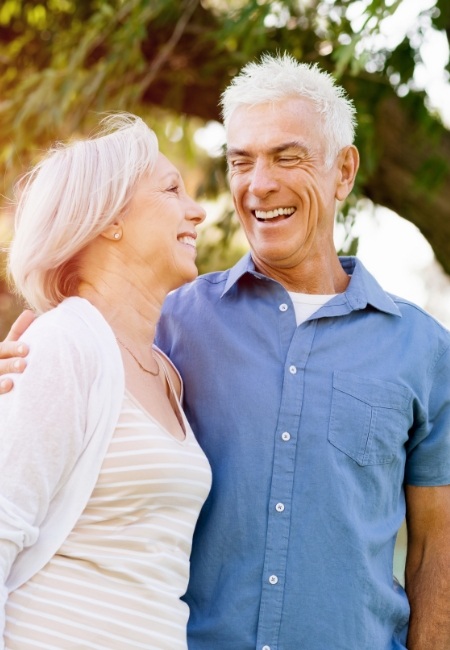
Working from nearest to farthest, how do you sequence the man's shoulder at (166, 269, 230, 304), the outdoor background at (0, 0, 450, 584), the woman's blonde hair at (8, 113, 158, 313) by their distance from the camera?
the woman's blonde hair at (8, 113, 158, 313), the man's shoulder at (166, 269, 230, 304), the outdoor background at (0, 0, 450, 584)

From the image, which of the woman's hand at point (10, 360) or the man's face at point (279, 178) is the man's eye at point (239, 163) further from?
the woman's hand at point (10, 360)

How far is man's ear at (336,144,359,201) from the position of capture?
277cm

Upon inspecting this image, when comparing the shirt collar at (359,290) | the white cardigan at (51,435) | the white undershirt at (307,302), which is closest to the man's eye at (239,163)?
the shirt collar at (359,290)

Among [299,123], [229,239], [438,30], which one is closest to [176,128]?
[229,239]

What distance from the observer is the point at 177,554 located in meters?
2.04

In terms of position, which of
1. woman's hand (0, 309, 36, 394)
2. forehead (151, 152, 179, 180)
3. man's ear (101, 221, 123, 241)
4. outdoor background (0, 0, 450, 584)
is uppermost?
forehead (151, 152, 179, 180)

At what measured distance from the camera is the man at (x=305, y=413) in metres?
2.27

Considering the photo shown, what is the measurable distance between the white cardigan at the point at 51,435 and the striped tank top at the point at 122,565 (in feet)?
0.12

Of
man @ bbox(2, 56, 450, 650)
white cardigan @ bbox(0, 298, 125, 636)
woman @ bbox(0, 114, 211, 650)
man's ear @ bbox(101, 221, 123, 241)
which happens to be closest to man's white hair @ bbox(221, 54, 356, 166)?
man @ bbox(2, 56, 450, 650)

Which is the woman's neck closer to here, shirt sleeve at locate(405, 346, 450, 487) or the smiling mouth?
the smiling mouth

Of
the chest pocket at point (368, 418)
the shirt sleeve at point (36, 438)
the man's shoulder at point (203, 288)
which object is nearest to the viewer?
the shirt sleeve at point (36, 438)

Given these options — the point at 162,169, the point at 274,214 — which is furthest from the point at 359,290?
the point at 162,169

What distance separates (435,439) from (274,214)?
71 cm

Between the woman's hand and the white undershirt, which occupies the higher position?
the woman's hand
